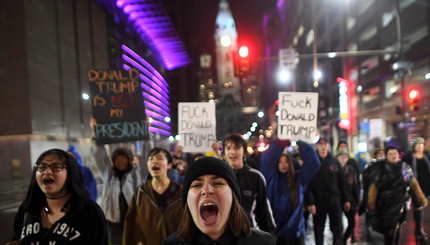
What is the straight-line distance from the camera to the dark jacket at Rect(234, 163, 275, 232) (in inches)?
164

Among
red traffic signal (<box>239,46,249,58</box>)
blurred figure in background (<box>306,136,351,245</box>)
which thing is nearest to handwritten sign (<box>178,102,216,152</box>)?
blurred figure in background (<box>306,136,351,245</box>)

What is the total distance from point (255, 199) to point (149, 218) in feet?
3.89

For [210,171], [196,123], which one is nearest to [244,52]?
[196,123]

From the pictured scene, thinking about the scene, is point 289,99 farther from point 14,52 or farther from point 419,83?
point 14,52

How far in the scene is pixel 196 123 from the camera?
6836 millimetres

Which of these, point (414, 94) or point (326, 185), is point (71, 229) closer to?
point (326, 185)

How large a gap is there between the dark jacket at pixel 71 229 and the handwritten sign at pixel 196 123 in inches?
148

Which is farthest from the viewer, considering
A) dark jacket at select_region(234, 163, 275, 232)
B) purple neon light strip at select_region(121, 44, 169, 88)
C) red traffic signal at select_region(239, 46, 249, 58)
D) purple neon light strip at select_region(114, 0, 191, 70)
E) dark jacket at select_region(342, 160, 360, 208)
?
purple neon light strip at select_region(121, 44, 169, 88)

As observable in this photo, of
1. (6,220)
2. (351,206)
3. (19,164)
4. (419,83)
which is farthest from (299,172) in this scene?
(19,164)

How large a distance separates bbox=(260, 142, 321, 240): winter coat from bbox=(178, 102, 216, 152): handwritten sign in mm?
1715

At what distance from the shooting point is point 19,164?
87.5ft

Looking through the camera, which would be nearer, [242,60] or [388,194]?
[388,194]

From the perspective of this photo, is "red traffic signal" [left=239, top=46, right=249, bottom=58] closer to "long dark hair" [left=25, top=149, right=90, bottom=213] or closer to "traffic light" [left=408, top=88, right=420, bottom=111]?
"traffic light" [left=408, top=88, right=420, bottom=111]

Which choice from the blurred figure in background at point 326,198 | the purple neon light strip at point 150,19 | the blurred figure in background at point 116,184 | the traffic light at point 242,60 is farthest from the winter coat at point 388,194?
the purple neon light strip at point 150,19
